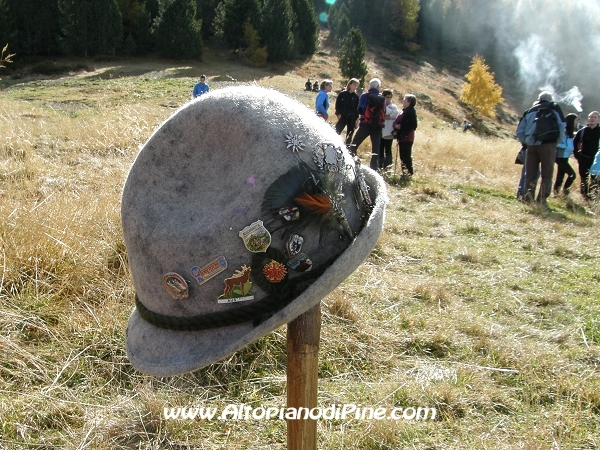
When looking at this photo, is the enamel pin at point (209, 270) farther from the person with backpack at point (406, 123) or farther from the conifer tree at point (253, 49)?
the conifer tree at point (253, 49)

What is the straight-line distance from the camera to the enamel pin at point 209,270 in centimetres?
121

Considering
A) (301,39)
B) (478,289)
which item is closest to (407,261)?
(478,289)

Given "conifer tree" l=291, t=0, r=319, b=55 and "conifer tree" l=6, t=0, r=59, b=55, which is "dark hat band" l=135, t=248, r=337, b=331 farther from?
"conifer tree" l=291, t=0, r=319, b=55

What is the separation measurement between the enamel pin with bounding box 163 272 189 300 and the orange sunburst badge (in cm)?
20

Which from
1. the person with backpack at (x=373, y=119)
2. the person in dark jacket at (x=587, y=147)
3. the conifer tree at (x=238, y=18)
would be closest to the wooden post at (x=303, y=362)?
the person with backpack at (x=373, y=119)

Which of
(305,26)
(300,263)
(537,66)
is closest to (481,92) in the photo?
(305,26)

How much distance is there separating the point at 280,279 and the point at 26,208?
3.27 meters

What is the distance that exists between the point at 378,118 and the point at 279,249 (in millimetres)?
7937

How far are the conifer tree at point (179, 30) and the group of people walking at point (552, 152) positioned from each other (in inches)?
1513

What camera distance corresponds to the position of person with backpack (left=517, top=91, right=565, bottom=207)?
24.8 feet

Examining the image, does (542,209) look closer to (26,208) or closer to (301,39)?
(26,208)

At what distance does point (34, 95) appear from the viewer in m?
21.9

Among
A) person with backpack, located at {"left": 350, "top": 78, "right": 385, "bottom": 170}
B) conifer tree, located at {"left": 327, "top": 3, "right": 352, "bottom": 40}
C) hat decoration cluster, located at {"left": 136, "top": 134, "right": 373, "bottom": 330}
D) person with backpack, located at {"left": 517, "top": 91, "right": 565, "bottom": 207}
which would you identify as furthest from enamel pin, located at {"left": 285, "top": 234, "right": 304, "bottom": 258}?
conifer tree, located at {"left": 327, "top": 3, "right": 352, "bottom": 40}

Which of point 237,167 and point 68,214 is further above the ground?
point 237,167
